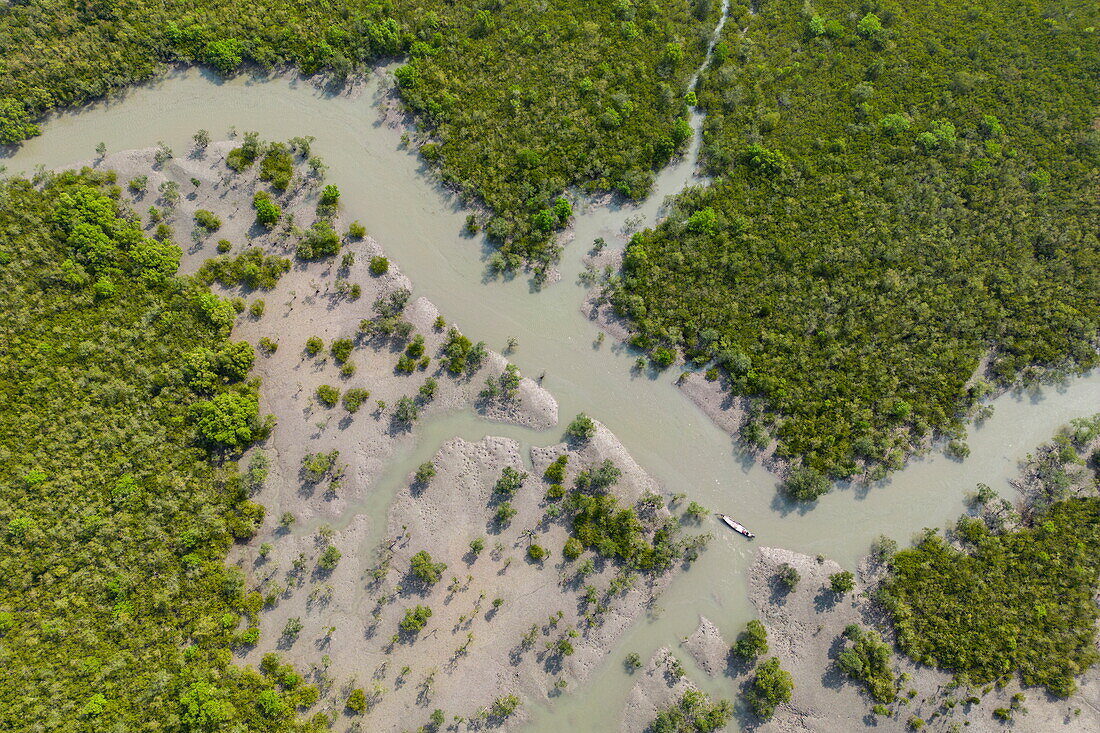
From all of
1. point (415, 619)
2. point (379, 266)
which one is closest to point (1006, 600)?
point (415, 619)

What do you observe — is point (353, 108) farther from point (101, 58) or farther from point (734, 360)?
point (734, 360)

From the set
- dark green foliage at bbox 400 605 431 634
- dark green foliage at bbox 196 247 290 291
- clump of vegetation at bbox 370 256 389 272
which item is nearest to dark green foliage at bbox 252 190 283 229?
dark green foliage at bbox 196 247 290 291

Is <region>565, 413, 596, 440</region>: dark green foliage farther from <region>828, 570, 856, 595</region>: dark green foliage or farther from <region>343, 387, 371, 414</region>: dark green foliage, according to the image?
<region>828, 570, 856, 595</region>: dark green foliage

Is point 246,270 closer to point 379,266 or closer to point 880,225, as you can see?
point 379,266

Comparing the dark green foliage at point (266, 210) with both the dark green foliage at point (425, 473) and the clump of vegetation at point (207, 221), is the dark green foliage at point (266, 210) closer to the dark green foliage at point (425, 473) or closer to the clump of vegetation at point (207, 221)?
the clump of vegetation at point (207, 221)

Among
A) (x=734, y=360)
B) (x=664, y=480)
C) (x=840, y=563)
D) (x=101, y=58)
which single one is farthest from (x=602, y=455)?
(x=101, y=58)
